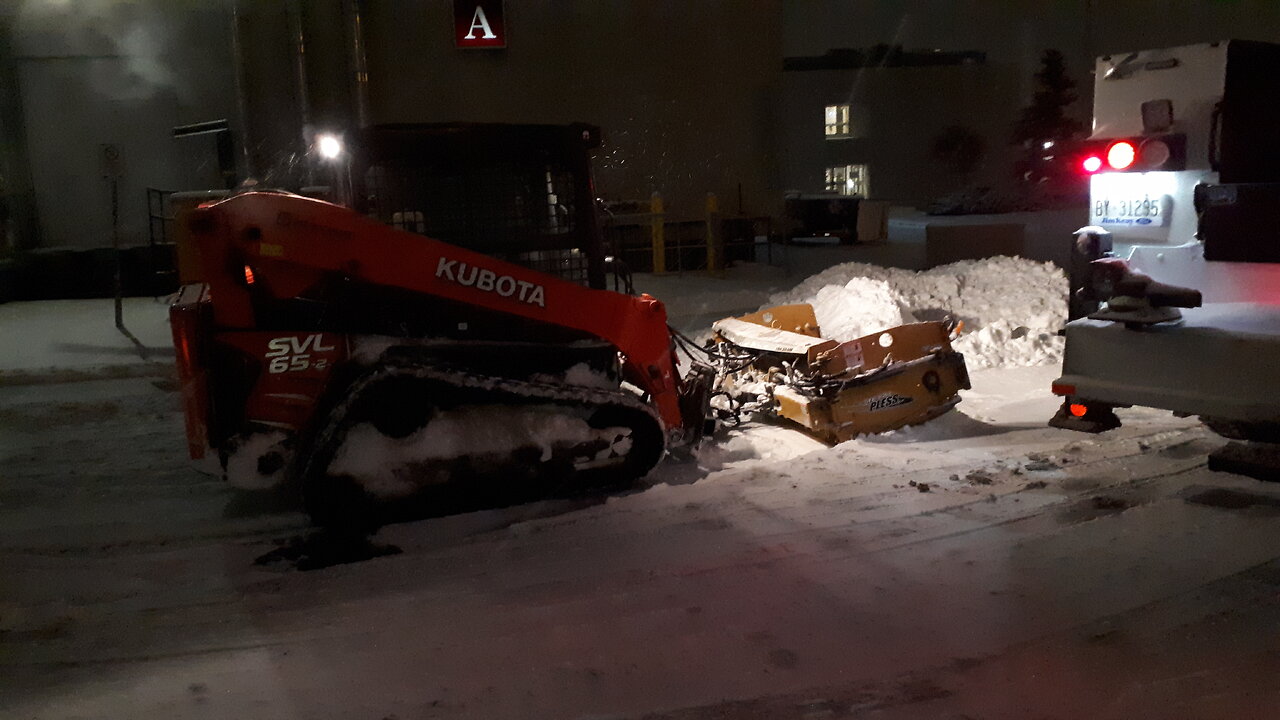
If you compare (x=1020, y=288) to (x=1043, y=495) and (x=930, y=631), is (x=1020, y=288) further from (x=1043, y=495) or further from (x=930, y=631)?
(x=930, y=631)

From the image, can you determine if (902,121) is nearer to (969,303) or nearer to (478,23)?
(478,23)

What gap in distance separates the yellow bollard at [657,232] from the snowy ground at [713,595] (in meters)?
11.1

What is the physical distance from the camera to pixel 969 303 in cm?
1105

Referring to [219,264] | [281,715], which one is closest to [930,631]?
[281,715]

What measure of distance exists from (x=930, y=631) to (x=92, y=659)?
3.49 meters

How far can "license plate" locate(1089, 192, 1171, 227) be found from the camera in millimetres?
6080

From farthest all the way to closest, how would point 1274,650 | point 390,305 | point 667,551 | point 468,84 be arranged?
point 468,84 → point 390,305 → point 667,551 → point 1274,650

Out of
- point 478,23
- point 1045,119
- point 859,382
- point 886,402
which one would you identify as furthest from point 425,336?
point 1045,119

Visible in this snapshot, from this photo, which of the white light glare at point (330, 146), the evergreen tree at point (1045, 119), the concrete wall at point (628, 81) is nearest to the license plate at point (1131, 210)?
the white light glare at point (330, 146)

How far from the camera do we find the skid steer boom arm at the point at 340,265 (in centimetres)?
487

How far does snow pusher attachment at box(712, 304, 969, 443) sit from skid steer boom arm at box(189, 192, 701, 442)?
1.72m

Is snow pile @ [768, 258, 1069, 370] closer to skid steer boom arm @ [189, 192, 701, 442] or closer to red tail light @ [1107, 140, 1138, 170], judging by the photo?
red tail light @ [1107, 140, 1138, 170]

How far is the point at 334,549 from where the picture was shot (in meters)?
5.07

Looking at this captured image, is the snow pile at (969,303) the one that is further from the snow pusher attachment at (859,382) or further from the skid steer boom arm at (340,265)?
the skid steer boom arm at (340,265)
